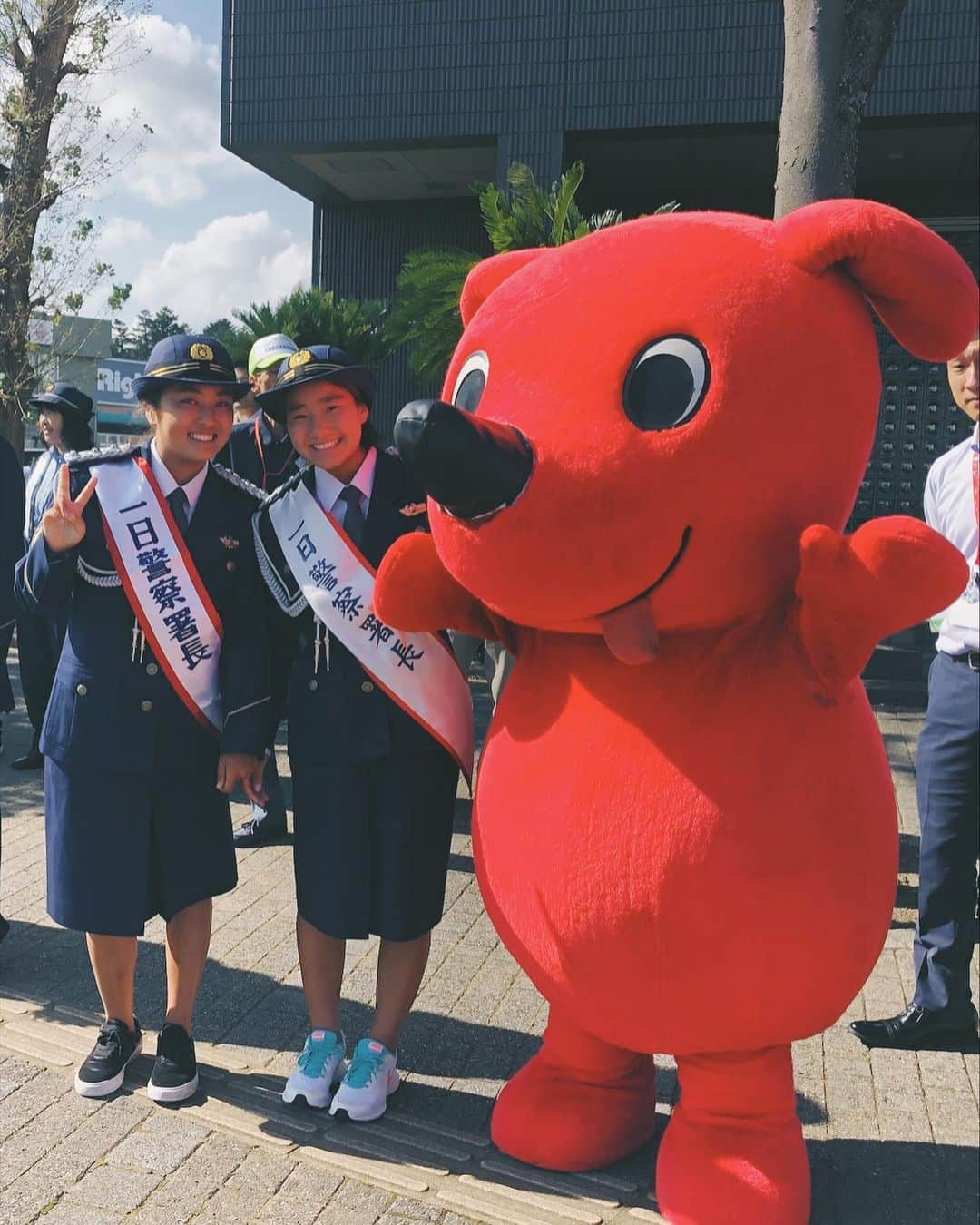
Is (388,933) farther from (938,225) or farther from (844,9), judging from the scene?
(938,225)

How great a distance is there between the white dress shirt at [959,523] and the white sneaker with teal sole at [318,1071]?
2.37 m

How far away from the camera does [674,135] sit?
12539mm

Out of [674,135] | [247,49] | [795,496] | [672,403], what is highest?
[247,49]

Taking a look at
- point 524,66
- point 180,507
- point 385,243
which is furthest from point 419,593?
point 385,243

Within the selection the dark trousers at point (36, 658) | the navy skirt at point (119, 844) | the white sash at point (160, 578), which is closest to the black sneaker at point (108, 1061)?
the navy skirt at point (119, 844)

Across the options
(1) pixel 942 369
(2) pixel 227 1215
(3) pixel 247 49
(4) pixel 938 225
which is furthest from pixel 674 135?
(2) pixel 227 1215

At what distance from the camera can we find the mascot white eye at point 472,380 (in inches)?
97.5

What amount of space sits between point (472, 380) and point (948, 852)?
2.46m

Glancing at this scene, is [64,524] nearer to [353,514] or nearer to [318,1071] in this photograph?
[353,514]

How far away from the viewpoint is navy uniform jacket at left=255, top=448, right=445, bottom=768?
10.3 feet

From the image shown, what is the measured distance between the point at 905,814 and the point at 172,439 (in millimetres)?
4969

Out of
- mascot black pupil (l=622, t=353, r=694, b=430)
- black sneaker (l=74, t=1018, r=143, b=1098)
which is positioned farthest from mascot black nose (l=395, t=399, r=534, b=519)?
black sneaker (l=74, t=1018, r=143, b=1098)

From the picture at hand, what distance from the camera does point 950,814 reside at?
12.6 ft

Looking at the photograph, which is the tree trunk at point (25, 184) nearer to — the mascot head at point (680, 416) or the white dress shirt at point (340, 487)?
the white dress shirt at point (340, 487)
